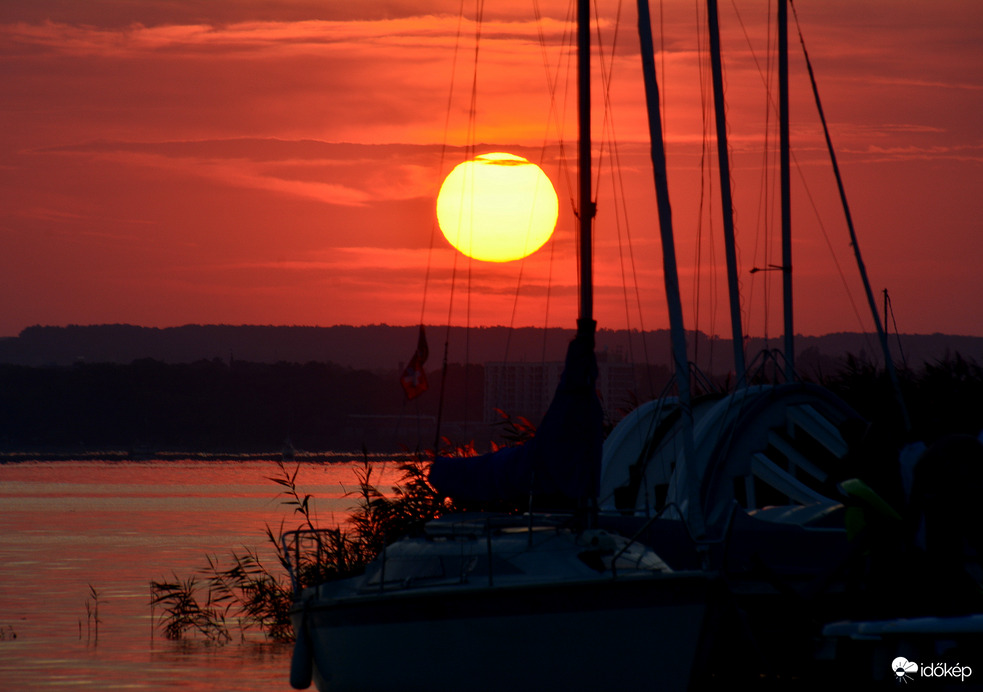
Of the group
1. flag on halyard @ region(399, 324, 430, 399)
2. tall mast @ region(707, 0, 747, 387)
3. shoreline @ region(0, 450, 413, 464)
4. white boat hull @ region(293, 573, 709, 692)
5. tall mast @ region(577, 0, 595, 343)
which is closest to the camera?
white boat hull @ region(293, 573, 709, 692)

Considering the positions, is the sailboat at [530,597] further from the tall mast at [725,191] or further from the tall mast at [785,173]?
the tall mast at [785,173]

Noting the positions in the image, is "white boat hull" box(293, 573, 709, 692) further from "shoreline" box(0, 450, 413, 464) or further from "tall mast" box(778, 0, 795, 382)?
"shoreline" box(0, 450, 413, 464)

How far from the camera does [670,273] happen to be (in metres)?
15.7

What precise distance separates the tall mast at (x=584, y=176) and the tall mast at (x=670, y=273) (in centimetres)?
98

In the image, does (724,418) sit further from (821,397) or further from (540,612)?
(540,612)

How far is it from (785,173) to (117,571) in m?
24.0

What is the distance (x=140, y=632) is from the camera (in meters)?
26.3

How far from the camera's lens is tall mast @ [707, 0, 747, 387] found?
25688 mm

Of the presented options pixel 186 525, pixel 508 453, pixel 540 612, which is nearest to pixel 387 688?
pixel 540 612

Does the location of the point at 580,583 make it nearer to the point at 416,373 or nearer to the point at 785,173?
the point at 416,373

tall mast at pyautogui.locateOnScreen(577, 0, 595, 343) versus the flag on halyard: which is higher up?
tall mast at pyautogui.locateOnScreen(577, 0, 595, 343)

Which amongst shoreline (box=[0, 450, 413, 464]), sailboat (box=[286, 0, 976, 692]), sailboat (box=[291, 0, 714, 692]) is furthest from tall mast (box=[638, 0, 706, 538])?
shoreline (box=[0, 450, 413, 464])

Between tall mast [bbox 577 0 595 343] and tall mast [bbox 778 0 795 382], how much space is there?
1174 cm

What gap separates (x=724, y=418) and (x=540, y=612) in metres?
8.82
